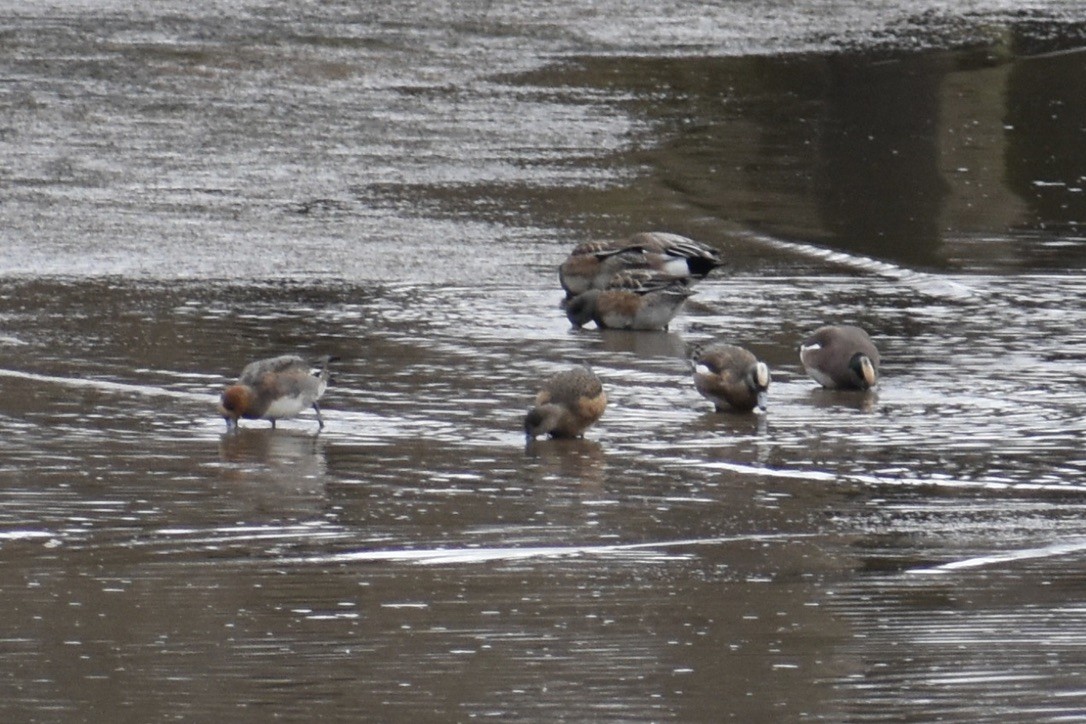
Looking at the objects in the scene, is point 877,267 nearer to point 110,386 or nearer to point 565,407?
point 565,407

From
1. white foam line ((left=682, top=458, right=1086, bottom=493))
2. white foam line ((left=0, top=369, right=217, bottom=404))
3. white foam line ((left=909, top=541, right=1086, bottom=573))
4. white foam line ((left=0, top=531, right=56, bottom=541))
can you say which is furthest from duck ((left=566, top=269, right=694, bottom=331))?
white foam line ((left=0, top=531, right=56, bottom=541))

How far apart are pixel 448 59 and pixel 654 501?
44.1ft

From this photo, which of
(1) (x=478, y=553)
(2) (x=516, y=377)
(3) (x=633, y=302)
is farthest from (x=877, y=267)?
(1) (x=478, y=553)

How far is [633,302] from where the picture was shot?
467 inches

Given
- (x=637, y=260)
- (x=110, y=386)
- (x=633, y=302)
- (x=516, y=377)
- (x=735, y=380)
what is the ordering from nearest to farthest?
(x=735, y=380) < (x=110, y=386) < (x=516, y=377) < (x=633, y=302) < (x=637, y=260)

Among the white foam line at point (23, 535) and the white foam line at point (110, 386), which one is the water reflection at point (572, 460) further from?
the white foam line at point (23, 535)

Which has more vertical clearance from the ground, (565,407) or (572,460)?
(565,407)

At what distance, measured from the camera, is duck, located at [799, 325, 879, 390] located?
10078 mm

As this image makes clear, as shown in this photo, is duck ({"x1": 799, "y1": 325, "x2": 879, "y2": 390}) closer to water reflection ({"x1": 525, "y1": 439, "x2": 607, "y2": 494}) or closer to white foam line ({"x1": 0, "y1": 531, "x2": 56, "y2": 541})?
water reflection ({"x1": 525, "y1": 439, "x2": 607, "y2": 494})

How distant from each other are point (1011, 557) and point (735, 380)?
2.63 meters

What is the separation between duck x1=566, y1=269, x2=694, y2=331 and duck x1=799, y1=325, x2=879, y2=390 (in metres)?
1.53

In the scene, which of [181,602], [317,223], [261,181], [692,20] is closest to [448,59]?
[692,20]

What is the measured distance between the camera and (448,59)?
830 inches

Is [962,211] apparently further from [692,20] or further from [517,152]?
[692,20]
